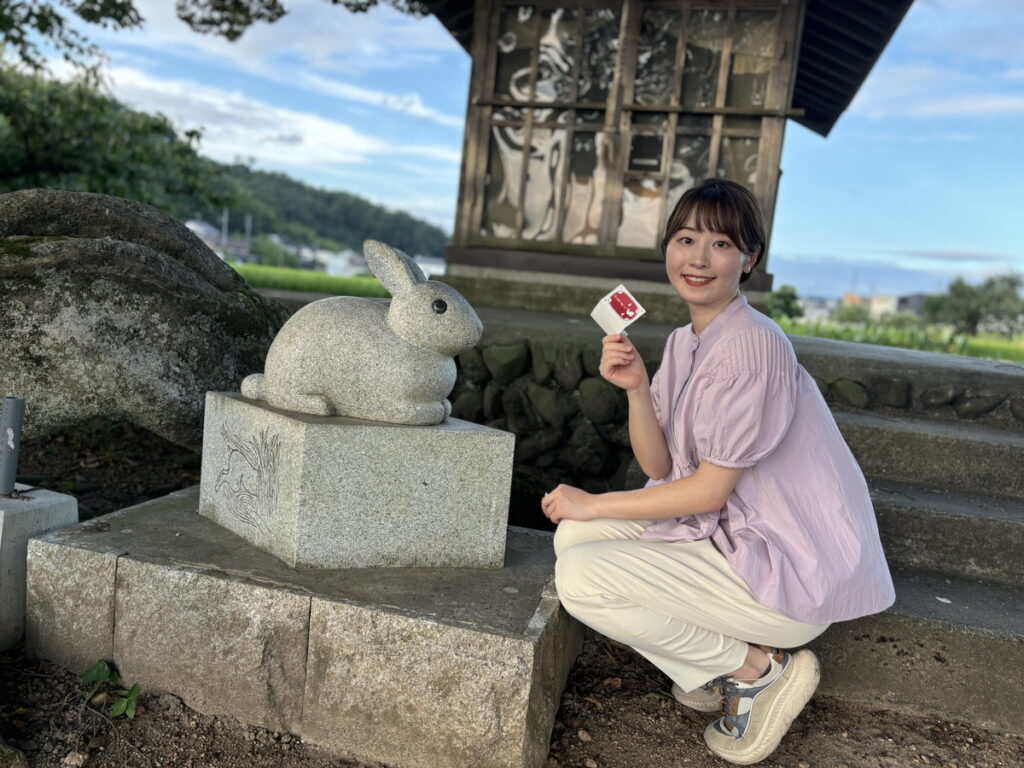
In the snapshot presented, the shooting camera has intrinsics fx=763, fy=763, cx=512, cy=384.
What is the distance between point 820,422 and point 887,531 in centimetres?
132

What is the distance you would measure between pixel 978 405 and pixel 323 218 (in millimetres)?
57223

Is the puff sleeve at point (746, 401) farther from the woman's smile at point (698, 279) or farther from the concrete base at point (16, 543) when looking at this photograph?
the concrete base at point (16, 543)

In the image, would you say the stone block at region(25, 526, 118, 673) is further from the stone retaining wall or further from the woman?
the stone retaining wall

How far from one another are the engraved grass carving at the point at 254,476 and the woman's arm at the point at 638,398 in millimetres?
1133

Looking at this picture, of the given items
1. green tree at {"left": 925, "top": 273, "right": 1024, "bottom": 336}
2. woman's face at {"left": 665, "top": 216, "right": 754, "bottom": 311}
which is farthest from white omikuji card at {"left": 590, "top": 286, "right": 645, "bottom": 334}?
green tree at {"left": 925, "top": 273, "right": 1024, "bottom": 336}

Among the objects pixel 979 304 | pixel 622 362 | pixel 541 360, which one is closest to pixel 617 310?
pixel 622 362

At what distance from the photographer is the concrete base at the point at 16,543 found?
98.1 inches

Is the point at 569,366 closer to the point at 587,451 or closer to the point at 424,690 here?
the point at 587,451

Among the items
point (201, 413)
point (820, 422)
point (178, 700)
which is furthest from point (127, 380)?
point (820, 422)

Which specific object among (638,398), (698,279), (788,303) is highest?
(788,303)

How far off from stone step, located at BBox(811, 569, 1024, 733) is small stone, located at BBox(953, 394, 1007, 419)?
1725 millimetres

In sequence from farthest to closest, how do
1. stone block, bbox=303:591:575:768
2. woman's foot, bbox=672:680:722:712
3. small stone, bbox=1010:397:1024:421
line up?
small stone, bbox=1010:397:1024:421 → woman's foot, bbox=672:680:722:712 → stone block, bbox=303:591:575:768

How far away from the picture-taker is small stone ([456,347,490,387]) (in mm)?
4617

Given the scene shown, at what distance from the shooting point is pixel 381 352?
262 cm
